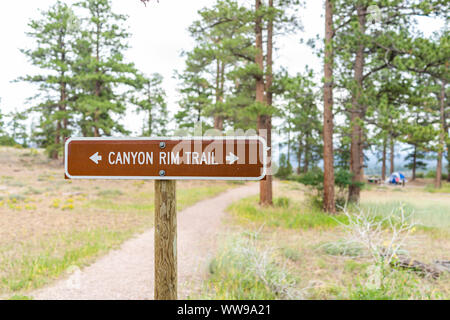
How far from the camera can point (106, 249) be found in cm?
570

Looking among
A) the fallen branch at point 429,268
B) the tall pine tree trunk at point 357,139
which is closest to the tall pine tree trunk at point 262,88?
the tall pine tree trunk at point 357,139

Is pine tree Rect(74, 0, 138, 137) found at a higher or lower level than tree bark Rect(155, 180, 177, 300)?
higher

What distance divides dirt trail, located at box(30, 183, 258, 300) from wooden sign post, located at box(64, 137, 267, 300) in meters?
1.69

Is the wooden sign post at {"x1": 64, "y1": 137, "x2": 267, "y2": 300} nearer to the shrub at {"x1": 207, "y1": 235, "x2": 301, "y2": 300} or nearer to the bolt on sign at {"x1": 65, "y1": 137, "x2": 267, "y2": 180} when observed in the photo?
the bolt on sign at {"x1": 65, "y1": 137, "x2": 267, "y2": 180}

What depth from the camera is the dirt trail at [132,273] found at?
3.88 meters

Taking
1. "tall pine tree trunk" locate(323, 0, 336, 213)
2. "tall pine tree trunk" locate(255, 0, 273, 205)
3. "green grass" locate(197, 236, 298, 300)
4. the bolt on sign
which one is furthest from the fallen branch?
"tall pine tree trunk" locate(255, 0, 273, 205)

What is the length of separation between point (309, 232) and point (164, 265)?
240 inches

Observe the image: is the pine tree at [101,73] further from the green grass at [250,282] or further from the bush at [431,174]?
the bush at [431,174]

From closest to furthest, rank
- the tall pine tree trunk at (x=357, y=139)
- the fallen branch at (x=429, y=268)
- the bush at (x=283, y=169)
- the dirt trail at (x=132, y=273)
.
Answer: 1. the dirt trail at (x=132, y=273)
2. the fallen branch at (x=429, y=268)
3. the tall pine tree trunk at (x=357, y=139)
4. the bush at (x=283, y=169)

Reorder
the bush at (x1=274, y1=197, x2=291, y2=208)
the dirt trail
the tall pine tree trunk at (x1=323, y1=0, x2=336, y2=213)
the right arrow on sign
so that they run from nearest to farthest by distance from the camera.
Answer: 1. the right arrow on sign
2. the dirt trail
3. the tall pine tree trunk at (x1=323, y1=0, x2=336, y2=213)
4. the bush at (x1=274, y1=197, x2=291, y2=208)

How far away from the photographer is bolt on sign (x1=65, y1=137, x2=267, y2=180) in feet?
6.08

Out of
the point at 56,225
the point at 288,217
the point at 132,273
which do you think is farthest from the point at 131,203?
the point at 132,273

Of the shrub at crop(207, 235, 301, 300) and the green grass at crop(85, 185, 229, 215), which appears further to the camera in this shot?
the green grass at crop(85, 185, 229, 215)
